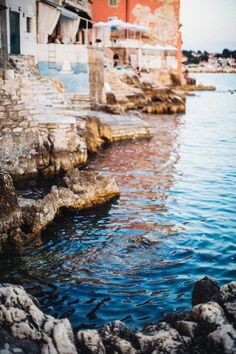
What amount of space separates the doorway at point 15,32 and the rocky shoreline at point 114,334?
785 inches

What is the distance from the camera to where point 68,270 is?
8484mm

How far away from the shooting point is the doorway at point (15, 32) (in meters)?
22.5

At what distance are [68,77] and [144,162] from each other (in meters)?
9.64

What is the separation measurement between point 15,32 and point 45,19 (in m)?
3.95

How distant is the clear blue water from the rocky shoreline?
5.38ft

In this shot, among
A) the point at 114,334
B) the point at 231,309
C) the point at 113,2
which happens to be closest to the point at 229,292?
the point at 231,309

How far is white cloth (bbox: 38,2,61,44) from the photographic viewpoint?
1008 inches

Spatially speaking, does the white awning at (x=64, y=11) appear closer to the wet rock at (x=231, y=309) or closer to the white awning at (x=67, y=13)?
the white awning at (x=67, y=13)

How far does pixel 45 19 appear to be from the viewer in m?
26.1

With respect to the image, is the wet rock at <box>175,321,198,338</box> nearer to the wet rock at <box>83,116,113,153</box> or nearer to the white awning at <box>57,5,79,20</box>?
the wet rock at <box>83,116,113,153</box>

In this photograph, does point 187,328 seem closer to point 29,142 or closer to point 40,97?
point 29,142

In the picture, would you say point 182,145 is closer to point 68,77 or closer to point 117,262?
point 68,77

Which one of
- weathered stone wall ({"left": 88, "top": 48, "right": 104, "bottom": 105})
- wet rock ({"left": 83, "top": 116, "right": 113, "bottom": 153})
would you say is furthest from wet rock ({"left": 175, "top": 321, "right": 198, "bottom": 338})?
weathered stone wall ({"left": 88, "top": 48, "right": 104, "bottom": 105})

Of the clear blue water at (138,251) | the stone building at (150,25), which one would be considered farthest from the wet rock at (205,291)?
the stone building at (150,25)
